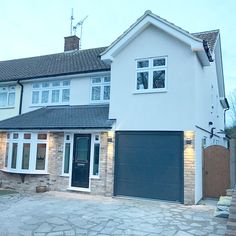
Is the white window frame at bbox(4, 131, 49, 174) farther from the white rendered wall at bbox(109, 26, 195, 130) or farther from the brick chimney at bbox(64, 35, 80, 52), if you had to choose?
the brick chimney at bbox(64, 35, 80, 52)

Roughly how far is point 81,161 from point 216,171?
20.9 ft

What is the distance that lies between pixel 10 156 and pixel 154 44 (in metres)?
9.30

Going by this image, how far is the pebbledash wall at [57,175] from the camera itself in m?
12.7

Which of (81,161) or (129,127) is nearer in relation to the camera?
(129,127)

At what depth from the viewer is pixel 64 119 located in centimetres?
1408

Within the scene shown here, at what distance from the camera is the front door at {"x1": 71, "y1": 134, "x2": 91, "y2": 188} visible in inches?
529

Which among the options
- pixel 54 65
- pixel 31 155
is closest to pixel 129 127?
pixel 31 155

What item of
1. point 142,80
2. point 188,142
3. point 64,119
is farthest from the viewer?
point 64,119

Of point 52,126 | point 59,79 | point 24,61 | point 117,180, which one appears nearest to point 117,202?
point 117,180

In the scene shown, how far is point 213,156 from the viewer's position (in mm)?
12891

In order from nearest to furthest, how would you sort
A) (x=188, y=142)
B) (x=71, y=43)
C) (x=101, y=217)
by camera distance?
(x=101, y=217), (x=188, y=142), (x=71, y=43)

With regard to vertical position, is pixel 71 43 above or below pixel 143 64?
above

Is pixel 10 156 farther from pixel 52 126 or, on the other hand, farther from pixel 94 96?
pixel 94 96

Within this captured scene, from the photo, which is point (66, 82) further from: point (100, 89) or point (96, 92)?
point (100, 89)
